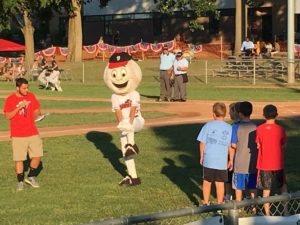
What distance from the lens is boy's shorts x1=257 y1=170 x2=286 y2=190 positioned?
28.1 feet

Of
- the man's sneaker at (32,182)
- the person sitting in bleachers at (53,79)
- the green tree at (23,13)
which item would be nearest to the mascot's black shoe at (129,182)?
the man's sneaker at (32,182)

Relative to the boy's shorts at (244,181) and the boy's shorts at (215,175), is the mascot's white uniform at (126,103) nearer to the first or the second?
the boy's shorts at (215,175)

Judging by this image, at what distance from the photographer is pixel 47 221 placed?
8.86 m

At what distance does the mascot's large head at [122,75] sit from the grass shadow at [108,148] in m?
1.60

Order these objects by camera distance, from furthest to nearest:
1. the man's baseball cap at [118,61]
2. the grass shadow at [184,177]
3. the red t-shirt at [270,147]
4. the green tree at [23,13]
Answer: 1. the green tree at [23,13]
2. the man's baseball cap at [118,61]
3. the grass shadow at [184,177]
4. the red t-shirt at [270,147]

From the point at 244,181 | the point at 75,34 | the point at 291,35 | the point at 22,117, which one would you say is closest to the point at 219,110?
the point at 244,181

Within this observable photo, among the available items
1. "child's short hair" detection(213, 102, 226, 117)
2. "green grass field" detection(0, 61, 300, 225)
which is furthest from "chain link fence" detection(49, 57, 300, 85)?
"child's short hair" detection(213, 102, 226, 117)

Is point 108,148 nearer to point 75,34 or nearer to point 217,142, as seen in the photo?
point 217,142

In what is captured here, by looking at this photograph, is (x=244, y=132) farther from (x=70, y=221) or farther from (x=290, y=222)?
(x=290, y=222)

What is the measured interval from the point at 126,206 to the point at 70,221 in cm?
104

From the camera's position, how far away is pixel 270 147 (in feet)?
27.8

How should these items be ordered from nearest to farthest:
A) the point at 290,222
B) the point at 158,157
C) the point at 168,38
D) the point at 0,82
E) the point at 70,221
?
the point at 290,222
the point at 70,221
the point at 158,157
the point at 0,82
the point at 168,38

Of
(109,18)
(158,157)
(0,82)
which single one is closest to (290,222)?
(158,157)

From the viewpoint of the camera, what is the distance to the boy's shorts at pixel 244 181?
886 cm
